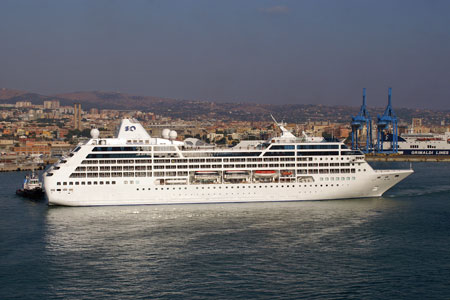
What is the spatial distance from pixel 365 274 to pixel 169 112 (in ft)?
564

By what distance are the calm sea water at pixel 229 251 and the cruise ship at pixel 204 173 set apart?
790 millimetres

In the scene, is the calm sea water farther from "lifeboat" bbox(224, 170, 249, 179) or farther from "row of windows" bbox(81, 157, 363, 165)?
"row of windows" bbox(81, 157, 363, 165)

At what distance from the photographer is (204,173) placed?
29.1 m

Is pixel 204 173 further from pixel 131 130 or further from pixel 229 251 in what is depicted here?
pixel 229 251

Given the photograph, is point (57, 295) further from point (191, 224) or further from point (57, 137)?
point (57, 137)

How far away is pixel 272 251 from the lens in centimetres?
1959

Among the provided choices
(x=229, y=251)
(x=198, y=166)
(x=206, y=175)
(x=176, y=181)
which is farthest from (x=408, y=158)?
(x=229, y=251)

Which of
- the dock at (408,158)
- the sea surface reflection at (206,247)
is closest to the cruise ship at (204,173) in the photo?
the sea surface reflection at (206,247)

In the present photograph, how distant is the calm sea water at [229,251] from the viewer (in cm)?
1608

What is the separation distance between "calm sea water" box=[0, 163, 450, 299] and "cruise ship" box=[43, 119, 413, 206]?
790mm

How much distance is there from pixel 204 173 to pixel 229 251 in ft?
32.3

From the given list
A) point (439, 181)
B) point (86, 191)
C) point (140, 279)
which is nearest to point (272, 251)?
point (140, 279)

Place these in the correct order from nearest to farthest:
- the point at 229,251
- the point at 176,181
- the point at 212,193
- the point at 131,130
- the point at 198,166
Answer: the point at 229,251
the point at 212,193
the point at 176,181
the point at 198,166
the point at 131,130

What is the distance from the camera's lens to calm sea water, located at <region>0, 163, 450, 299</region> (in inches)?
633
